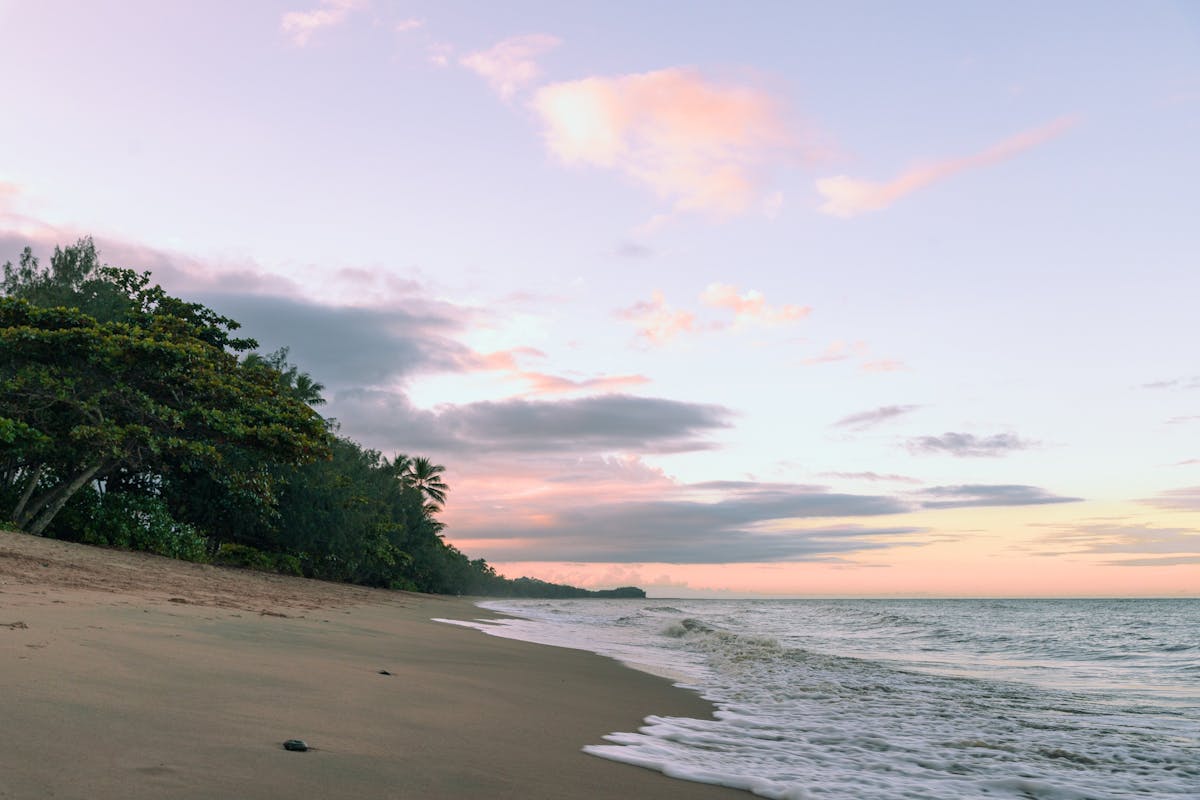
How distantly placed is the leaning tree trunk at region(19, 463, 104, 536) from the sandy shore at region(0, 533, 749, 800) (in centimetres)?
1477

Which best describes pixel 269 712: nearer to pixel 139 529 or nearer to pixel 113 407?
pixel 113 407

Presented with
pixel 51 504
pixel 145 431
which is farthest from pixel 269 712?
pixel 51 504

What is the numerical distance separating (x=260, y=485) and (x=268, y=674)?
2132 cm

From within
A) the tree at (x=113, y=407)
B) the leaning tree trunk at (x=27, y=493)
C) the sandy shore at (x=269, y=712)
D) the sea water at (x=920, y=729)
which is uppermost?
the tree at (x=113, y=407)

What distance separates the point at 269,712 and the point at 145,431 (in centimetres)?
1998

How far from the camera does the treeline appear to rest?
20.9 metres

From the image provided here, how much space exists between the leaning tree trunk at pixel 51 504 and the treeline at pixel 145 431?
53 mm

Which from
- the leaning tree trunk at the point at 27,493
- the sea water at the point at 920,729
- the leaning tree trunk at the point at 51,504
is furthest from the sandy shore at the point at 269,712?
the leaning tree trunk at the point at 27,493

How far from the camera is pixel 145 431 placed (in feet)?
69.3

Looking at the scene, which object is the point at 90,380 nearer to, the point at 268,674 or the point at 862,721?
the point at 268,674

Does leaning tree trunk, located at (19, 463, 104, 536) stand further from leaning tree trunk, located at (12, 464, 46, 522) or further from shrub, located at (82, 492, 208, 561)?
shrub, located at (82, 492, 208, 561)

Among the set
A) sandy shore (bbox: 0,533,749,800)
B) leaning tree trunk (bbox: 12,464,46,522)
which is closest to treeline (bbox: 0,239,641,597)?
leaning tree trunk (bbox: 12,464,46,522)

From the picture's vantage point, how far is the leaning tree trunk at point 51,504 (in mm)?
21531

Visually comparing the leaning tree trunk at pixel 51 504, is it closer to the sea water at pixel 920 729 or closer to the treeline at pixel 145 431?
the treeline at pixel 145 431
